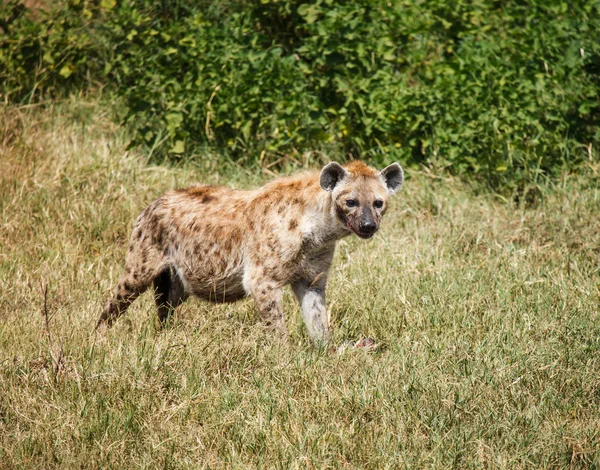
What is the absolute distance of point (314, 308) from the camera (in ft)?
16.4

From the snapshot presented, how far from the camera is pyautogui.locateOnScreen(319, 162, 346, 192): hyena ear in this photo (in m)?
4.87

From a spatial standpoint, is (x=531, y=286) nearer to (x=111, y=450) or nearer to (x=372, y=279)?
(x=372, y=279)

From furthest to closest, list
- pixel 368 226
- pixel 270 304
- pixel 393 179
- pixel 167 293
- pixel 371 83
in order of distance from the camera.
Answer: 1. pixel 371 83
2. pixel 167 293
3. pixel 393 179
4. pixel 270 304
5. pixel 368 226

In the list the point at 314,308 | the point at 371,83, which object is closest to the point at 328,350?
the point at 314,308

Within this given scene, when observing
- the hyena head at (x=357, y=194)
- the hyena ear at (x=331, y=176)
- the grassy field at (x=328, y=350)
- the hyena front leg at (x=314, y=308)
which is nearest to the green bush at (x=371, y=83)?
the grassy field at (x=328, y=350)

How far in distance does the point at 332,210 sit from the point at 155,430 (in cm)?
163

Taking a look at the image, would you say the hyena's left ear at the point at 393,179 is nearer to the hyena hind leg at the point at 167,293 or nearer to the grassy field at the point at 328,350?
the grassy field at the point at 328,350

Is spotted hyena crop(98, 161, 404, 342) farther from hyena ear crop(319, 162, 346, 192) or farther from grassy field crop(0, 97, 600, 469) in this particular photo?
grassy field crop(0, 97, 600, 469)

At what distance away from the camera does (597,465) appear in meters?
3.64

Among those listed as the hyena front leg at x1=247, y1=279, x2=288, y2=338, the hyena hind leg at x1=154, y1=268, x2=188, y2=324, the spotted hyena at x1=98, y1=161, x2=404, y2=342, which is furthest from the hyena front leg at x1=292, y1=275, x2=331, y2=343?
the hyena hind leg at x1=154, y1=268, x2=188, y2=324

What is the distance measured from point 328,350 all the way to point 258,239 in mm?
742

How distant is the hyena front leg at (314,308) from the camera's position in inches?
196

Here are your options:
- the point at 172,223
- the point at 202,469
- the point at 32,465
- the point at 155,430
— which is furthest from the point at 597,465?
the point at 172,223

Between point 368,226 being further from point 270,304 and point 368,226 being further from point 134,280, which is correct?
point 134,280
